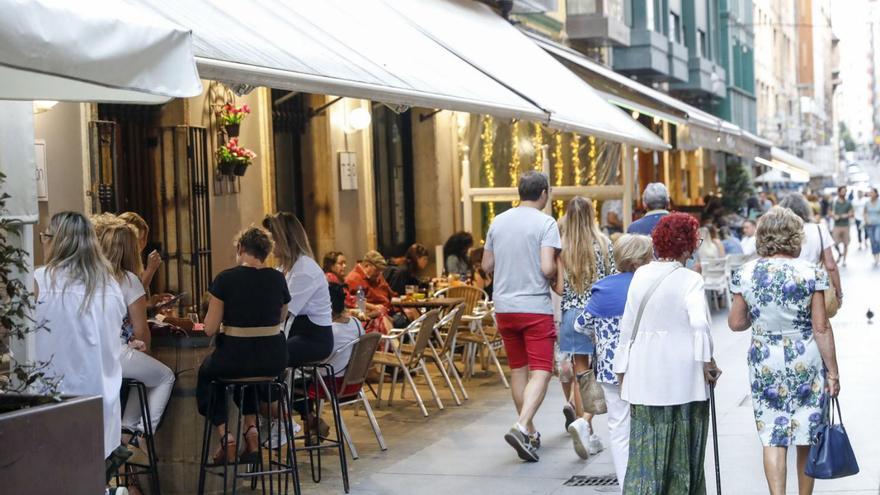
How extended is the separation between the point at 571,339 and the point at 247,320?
8.47 feet

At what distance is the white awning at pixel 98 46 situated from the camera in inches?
180

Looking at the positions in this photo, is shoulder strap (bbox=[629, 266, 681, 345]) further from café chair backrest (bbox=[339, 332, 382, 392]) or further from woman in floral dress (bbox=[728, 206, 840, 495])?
café chair backrest (bbox=[339, 332, 382, 392])

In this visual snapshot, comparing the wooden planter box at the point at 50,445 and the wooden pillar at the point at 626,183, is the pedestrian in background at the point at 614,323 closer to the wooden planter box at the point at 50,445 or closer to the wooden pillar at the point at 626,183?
the wooden planter box at the point at 50,445

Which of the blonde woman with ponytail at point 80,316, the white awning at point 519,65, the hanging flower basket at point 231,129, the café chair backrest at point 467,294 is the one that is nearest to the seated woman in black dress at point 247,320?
the blonde woman with ponytail at point 80,316

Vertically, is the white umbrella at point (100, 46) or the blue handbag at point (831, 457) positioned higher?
the white umbrella at point (100, 46)

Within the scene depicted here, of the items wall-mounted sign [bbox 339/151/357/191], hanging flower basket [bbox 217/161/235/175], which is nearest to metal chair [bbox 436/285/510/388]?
hanging flower basket [bbox 217/161/235/175]

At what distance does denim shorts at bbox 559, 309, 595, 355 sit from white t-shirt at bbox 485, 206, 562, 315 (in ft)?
0.56

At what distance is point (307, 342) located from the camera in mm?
9102

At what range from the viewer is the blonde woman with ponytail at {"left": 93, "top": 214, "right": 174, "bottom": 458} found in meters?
7.81

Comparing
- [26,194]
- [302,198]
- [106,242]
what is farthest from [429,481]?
[302,198]

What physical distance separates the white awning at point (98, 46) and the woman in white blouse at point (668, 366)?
2.76 m

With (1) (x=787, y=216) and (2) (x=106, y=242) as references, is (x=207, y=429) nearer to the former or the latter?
(2) (x=106, y=242)

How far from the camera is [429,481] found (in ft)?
29.6

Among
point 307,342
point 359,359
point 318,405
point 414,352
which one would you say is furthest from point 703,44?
point 307,342
